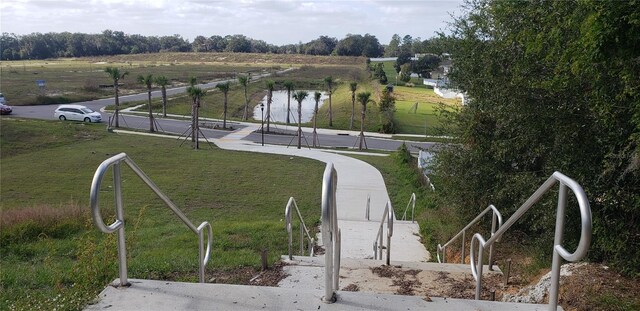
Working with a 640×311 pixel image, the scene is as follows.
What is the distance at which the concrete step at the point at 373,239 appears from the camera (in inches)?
403

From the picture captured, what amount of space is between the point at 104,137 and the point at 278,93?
166 feet

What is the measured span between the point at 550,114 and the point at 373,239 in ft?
15.8

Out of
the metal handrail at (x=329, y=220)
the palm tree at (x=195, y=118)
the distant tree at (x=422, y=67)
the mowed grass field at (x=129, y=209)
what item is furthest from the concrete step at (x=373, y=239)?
the distant tree at (x=422, y=67)

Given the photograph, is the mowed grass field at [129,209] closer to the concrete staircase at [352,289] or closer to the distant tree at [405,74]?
the concrete staircase at [352,289]

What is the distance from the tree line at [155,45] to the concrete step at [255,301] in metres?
117

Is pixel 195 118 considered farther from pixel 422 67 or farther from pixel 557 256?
pixel 422 67

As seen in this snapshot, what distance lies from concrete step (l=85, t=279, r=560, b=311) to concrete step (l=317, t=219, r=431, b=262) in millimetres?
6490

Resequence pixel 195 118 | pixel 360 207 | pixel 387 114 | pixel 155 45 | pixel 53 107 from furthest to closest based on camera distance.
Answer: pixel 155 45
pixel 53 107
pixel 387 114
pixel 195 118
pixel 360 207

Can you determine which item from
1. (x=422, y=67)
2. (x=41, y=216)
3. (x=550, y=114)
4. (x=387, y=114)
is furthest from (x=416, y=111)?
(x=550, y=114)

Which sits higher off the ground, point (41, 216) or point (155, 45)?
point (155, 45)

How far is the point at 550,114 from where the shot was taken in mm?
8359

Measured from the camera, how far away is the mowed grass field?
5672 mm

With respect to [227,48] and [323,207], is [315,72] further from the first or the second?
[323,207]

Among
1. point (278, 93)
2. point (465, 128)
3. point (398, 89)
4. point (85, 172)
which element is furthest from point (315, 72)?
point (465, 128)
